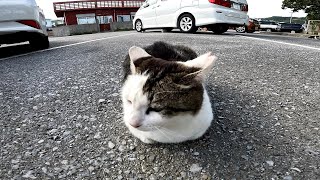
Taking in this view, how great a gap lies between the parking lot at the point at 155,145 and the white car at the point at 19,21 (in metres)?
1.50

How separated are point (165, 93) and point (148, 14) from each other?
1040 centimetres

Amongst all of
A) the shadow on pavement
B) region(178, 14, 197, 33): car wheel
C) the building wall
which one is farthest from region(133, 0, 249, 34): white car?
the building wall

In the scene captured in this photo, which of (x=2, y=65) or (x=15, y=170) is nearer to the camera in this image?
(x=15, y=170)

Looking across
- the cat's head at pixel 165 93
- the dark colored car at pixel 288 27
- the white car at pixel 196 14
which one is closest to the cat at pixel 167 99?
the cat's head at pixel 165 93

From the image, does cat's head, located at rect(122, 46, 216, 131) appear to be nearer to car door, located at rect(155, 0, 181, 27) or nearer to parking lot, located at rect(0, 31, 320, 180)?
parking lot, located at rect(0, 31, 320, 180)

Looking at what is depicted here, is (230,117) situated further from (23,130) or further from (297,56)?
(297,56)

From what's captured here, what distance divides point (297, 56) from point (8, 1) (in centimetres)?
490

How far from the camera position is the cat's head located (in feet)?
5.37

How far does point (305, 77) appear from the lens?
11.6 ft

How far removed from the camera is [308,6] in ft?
112

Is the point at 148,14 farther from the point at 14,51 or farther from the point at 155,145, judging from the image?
the point at 155,145

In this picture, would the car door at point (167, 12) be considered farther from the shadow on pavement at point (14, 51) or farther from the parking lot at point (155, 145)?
the parking lot at point (155, 145)

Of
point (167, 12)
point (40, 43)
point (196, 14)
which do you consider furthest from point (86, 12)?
point (40, 43)

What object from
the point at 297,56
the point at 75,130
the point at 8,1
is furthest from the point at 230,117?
the point at 8,1
